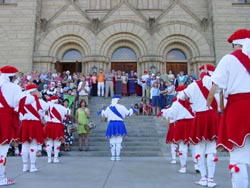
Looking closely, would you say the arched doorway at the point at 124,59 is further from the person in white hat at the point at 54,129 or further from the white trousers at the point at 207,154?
the white trousers at the point at 207,154

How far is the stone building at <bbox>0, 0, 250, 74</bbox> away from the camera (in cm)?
2208

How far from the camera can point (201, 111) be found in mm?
6672

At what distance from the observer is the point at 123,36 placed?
73.8 ft

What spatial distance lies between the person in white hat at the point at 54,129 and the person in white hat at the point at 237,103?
721cm

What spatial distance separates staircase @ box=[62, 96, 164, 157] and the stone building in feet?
24.4

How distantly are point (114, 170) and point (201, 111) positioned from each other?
3207 millimetres

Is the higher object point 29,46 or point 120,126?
point 29,46

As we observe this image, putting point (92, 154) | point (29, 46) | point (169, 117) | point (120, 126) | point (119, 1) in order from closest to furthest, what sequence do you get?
point (169, 117) < point (120, 126) < point (92, 154) < point (29, 46) < point (119, 1)

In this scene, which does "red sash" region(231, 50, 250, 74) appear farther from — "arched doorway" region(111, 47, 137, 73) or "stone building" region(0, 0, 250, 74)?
"arched doorway" region(111, 47, 137, 73)

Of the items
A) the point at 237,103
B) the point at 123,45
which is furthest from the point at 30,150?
the point at 123,45

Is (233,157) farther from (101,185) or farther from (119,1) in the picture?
(119,1)

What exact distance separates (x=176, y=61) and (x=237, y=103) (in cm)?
1941

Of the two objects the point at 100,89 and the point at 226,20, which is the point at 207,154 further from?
the point at 226,20

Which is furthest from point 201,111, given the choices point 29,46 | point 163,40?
point 29,46
